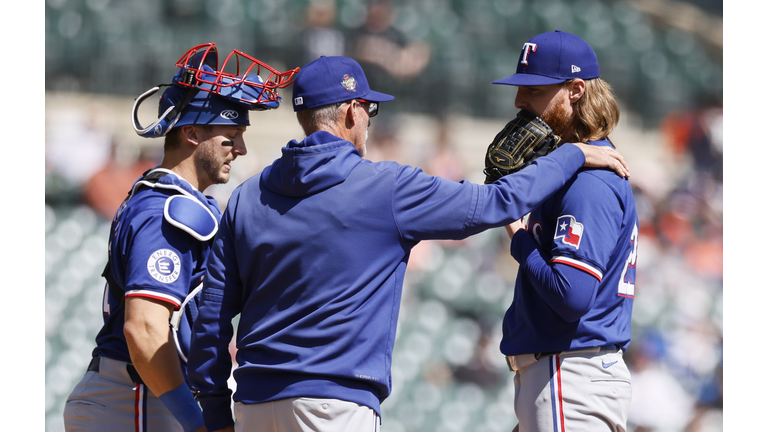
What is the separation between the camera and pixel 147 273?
1.81 metres

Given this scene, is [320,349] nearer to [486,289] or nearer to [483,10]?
[486,289]

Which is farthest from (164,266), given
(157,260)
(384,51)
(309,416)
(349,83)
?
(384,51)

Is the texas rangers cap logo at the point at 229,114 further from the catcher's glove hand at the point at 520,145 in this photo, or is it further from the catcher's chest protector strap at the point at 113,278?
the catcher's glove hand at the point at 520,145

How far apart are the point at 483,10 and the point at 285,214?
403 cm

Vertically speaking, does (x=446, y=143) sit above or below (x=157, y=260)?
above

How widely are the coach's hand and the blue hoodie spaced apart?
9.8 inches

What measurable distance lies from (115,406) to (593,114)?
1.68m

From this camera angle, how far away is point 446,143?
16.0ft

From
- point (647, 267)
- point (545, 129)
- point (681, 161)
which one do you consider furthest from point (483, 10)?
point (545, 129)

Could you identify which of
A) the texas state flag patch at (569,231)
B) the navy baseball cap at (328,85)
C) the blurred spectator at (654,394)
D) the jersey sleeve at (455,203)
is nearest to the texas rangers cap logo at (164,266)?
the navy baseball cap at (328,85)

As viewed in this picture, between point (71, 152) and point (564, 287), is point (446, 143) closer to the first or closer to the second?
point (71, 152)

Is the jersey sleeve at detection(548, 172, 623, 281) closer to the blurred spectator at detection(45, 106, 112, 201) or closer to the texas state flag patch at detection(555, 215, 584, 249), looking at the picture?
the texas state flag patch at detection(555, 215, 584, 249)

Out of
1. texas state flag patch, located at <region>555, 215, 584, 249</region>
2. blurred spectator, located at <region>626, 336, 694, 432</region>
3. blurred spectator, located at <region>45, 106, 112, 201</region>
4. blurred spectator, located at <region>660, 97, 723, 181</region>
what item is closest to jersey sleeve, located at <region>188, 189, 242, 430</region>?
texas state flag patch, located at <region>555, 215, 584, 249</region>

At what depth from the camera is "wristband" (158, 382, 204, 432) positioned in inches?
71.1
